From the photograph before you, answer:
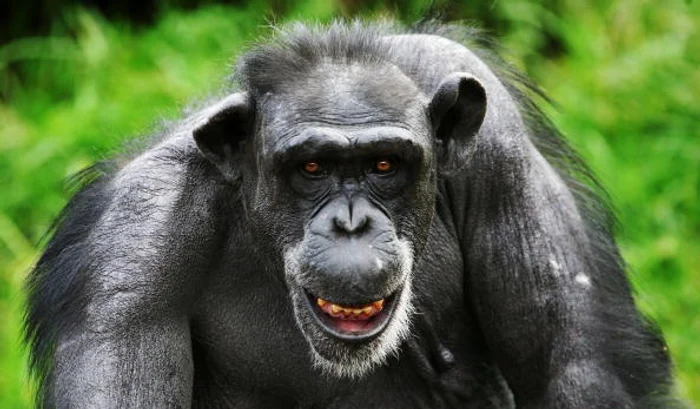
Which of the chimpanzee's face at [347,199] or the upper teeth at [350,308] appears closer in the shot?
the chimpanzee's face at [347,199]

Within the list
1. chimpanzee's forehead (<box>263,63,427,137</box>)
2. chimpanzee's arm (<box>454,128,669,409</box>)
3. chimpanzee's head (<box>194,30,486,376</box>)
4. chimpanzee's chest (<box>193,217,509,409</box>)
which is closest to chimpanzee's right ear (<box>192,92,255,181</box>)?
chimpanzee's head (<box>194,30,486,376</box>)

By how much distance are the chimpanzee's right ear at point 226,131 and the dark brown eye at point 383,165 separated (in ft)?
2.02

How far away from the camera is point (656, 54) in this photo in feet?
36.0

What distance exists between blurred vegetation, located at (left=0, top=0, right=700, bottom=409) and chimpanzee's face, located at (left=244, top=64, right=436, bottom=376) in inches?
130

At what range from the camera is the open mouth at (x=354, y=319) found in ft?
17.8

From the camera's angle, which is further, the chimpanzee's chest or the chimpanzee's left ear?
the chimpanzee's chest

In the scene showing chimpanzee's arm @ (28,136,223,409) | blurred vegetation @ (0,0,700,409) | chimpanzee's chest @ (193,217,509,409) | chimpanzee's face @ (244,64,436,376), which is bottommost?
blurred vegetation @ (0,0,700,409)

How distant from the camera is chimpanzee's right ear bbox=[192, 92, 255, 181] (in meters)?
5.66

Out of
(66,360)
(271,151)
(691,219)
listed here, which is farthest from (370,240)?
(691,219)

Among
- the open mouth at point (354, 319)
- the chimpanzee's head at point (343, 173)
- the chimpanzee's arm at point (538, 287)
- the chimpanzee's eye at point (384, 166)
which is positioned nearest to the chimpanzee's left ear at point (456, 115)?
the chimpanzee's head at point (343, 173)

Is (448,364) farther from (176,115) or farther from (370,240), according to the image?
(176,115)

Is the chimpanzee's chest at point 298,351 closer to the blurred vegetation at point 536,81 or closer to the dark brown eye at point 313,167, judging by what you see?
Result: the dark brown eye at point 313,167

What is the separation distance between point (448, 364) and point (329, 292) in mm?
1155

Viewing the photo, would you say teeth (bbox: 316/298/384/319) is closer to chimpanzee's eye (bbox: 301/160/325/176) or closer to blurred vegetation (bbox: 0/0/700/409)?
chimpanzee's eye (bbox: 301/160/325/176)
